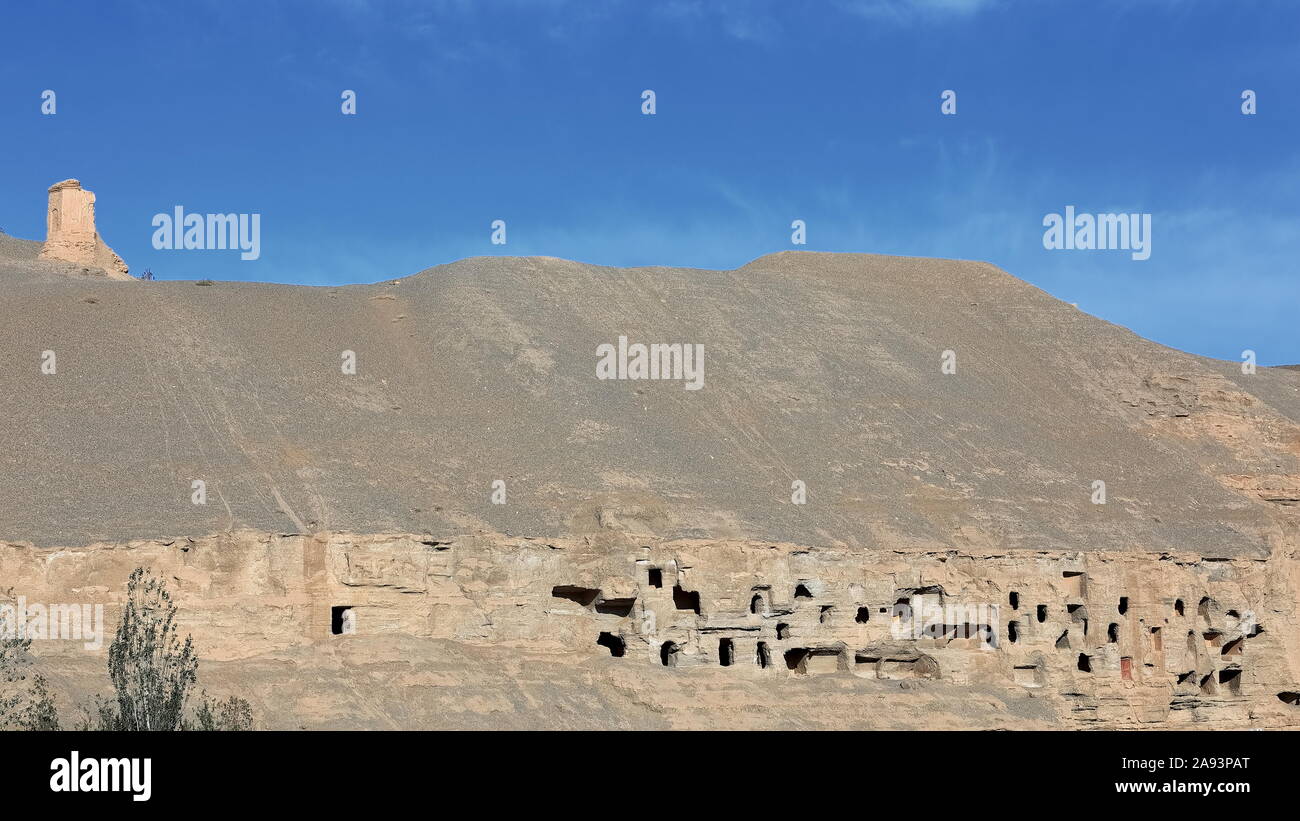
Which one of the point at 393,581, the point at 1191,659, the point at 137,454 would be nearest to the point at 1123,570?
the point at 1191,659

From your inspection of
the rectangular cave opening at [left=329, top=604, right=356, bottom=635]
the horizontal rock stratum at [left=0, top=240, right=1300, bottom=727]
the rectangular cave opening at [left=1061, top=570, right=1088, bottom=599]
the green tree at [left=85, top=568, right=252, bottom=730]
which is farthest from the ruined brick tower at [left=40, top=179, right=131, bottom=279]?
the rectangular cave opening at [left=1061, top=570, right=1088, bottom=599]

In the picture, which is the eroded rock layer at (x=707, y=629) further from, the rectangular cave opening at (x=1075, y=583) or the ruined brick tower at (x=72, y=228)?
the ruined brick tower at (x=72, y=228)

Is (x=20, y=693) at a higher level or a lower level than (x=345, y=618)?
lower

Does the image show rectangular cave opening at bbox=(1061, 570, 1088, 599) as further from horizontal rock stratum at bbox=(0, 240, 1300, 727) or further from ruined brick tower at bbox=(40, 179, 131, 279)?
ruined brick tower at bbox=(40, 179, 131, 279)

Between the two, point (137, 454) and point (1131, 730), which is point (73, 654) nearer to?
point (137, 454)

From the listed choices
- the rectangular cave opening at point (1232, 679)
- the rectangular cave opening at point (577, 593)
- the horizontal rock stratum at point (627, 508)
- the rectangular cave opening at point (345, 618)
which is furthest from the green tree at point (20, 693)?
the rectangular cave opening at point (1232, 679)

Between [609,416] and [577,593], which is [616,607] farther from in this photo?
[609,416]

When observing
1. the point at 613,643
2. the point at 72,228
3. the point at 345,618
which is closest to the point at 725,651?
the point at 613,643
